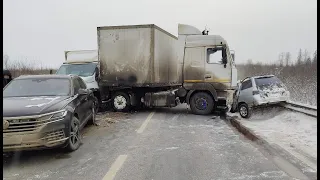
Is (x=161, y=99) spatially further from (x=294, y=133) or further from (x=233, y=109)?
(x=294, y=133)

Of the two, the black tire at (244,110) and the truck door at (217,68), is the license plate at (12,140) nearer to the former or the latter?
the truck door at (217,68)

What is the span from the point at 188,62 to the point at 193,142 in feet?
19.6

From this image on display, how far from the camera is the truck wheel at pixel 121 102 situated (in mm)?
13617

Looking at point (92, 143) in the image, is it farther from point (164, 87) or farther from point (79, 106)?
point (164, 87)

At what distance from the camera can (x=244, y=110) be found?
42.4 ft

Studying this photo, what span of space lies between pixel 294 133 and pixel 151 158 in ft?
13.6

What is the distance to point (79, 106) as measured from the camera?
7.98 m

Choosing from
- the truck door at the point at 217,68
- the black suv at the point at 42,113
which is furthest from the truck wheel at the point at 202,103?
the black suv at the point at 42,113

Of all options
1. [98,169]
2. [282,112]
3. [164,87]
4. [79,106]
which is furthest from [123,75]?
[98,169]

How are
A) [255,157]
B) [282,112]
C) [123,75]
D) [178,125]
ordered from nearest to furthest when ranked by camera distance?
[255,157], [178,125], [282,112], [123,75]

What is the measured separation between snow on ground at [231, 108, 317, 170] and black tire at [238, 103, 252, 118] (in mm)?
1150

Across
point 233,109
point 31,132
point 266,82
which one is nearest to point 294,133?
point 266,82

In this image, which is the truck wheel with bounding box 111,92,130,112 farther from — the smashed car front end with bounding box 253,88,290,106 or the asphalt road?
the smashed car front end with bounding box 253,88,290,106

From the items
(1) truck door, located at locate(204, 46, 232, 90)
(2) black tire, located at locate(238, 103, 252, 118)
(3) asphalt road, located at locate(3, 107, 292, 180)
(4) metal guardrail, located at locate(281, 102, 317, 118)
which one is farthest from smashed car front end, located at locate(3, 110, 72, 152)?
(2) black tire, located at locate(238, 103, 252, 118)
